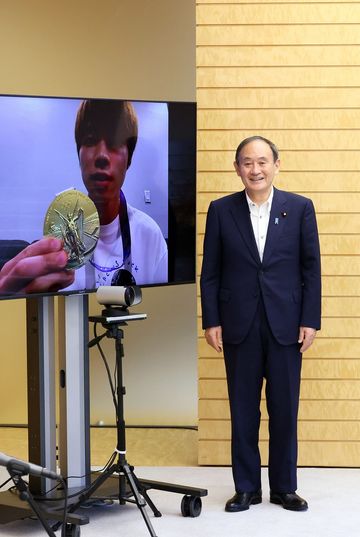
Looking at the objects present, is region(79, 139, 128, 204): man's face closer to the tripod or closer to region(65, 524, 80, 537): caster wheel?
the tripod

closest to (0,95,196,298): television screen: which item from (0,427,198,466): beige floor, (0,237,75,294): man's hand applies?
(0,237,75,294): man's hand

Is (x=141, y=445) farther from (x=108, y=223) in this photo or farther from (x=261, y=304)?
(x=108, y=223)

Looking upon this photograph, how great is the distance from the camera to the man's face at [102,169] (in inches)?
164

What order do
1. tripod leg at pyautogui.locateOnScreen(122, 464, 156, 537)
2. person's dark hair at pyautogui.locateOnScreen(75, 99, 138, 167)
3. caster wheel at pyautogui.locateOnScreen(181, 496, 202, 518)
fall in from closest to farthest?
tripod leg at pyautogui.locateOnScreen(122, 464, 156, 537), person's dark hair at pyautogui.locateOnScreen(75, 99, 138, 167), caster wheel at pyautogui.locateOnScreen(181, 496, 202, 518)

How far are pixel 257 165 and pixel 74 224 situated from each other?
2.60ft

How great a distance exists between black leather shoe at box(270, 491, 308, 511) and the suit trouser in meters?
0.02

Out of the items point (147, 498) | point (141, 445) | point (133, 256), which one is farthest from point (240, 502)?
point (141, 445)

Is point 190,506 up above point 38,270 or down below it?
below

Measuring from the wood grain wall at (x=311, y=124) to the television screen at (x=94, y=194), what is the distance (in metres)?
0.67

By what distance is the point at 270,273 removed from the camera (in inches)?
172

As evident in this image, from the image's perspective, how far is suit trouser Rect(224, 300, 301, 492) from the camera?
14.4 ft

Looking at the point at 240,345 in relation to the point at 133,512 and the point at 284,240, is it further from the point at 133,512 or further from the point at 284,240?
the point at 133,512

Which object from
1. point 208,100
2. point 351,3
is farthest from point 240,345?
point 351,3

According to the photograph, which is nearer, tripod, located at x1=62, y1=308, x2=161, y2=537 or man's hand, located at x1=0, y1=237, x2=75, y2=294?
man's hand, located at x1=0, y1=237, x2=75, y2=294
